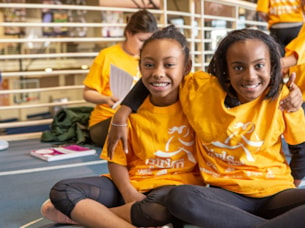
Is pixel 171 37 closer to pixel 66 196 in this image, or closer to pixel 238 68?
pixel 238 68

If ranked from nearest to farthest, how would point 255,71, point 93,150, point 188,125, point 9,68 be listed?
point 255,71 < point 188,125 < point 93,150 < point 9,68

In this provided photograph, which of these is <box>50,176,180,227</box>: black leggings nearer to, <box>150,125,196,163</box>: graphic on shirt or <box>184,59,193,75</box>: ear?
<box>150,125,196,163</box>: graphic on shirt

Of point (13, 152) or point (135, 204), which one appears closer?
point (135, 204)

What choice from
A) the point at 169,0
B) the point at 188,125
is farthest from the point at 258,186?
the point at 169,0

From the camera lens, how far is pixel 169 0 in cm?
485

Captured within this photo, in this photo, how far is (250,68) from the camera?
142 cm

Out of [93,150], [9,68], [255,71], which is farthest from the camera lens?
[9,68]

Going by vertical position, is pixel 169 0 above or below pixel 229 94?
above

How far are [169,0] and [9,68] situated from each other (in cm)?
173

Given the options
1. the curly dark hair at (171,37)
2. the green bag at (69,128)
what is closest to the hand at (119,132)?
the curly dark hair at (171,37)

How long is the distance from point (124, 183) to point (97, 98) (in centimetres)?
131

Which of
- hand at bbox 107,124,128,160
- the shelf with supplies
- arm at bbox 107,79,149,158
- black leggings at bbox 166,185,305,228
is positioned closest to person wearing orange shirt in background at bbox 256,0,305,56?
the shelf with supplies

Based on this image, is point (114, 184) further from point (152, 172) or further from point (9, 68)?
point (9, 68)

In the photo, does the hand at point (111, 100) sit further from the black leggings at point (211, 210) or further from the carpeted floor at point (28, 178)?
the black leggings at point (211, 210)
